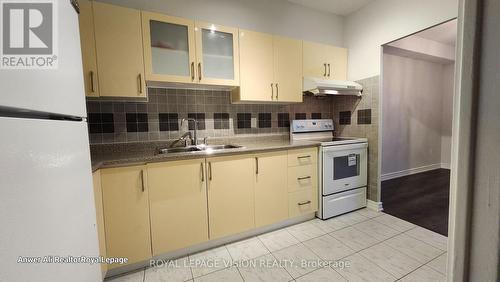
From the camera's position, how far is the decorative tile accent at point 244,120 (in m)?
2.44

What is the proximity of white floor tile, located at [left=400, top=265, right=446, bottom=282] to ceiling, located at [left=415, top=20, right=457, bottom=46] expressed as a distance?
128 inches

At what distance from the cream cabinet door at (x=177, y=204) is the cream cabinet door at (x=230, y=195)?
0.23 feet

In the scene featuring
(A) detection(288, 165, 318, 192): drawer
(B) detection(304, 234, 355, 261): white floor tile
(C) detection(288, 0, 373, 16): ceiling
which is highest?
(C) detection(288, 0, 373, 16): ceiling

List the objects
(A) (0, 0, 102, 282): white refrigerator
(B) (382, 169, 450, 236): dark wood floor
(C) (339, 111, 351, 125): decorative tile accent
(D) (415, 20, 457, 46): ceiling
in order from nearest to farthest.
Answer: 1. (A) (0, 0, 102, 282): white refrigerator
2. (B) (382, 169, 450, 236): dark wood floor
3. (C) (339, 111, 351, 125): decorative tile accent
4. (D) (415, 20, 457, 46): ceiling

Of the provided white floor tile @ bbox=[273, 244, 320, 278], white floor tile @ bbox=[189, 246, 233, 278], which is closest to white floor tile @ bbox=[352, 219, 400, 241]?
white floor tile @ bbox=[273, 244, 320, 278]

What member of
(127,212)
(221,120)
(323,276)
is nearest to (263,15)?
(221,120)

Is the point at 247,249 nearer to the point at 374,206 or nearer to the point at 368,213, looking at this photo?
the point at 368,213

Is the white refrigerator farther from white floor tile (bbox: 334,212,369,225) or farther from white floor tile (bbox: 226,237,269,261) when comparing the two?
white floor tile (bbox: 334,212,369,225)

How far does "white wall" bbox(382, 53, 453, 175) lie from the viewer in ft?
11.8

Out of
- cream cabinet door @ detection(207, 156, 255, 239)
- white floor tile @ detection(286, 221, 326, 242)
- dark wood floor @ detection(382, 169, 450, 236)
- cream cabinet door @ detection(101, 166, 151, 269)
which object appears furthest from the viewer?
dark wood floor @ detection(382, 169, 450, 236)

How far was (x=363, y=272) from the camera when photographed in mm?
1495

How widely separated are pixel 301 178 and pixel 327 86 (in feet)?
3.55

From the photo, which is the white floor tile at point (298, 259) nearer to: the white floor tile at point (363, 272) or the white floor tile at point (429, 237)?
the white floor tile at point (363, 272)

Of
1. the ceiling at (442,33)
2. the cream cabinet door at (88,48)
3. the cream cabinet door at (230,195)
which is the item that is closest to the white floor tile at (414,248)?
the cream cabinet door at (230,195)
